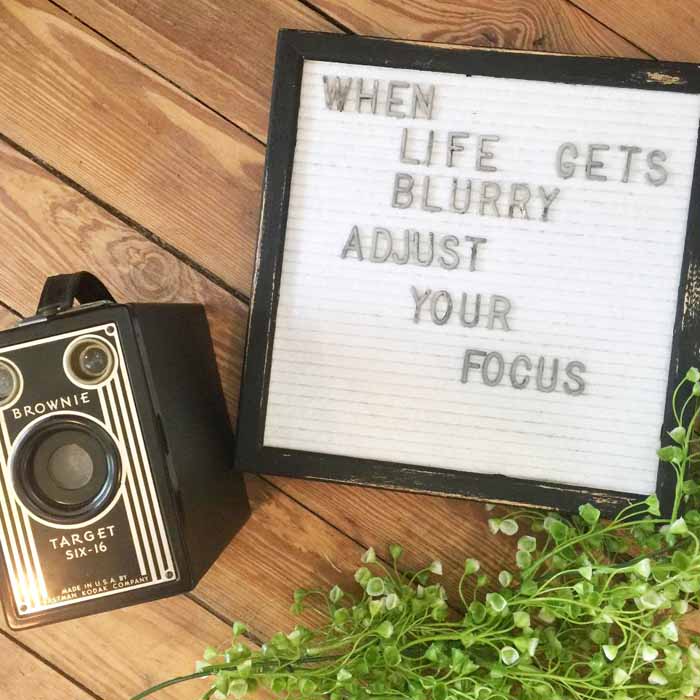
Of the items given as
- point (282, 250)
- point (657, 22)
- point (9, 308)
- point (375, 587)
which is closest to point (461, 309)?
point (282, 250)

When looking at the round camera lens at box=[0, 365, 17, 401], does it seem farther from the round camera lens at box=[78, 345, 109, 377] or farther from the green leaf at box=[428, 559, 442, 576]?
the green leaf at box=[428, 559, 442, 576]

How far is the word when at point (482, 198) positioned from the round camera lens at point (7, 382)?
0.43 meters

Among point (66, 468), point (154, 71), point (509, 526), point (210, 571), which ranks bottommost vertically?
point (210, 571)

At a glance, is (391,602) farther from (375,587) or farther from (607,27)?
(607,27)

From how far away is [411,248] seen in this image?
2.69ft

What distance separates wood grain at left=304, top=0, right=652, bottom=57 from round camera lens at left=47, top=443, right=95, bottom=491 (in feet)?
1.92

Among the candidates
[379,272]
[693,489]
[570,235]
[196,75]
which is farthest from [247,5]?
[693,489]

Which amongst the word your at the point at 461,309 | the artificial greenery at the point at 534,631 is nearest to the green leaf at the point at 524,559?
the artificial greenery at the point at 534,631

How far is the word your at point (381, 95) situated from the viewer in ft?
2.67

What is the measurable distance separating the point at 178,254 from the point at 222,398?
180mm

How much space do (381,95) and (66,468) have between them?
1.64 ft

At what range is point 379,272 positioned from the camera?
0.82 meters

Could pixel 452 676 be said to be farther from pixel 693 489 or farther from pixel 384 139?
pixel 384 139

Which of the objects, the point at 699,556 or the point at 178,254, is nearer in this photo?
the point at 699,556
